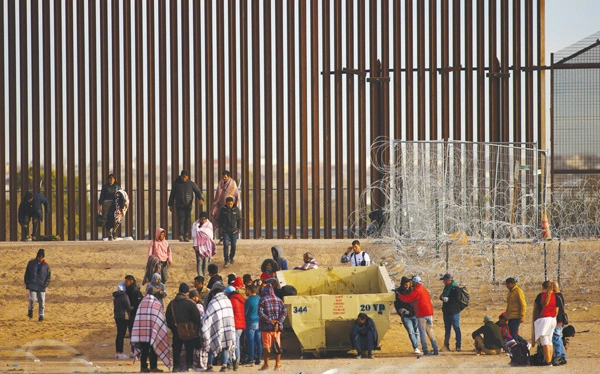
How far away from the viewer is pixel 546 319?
13.5 metres

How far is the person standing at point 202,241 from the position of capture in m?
18.8

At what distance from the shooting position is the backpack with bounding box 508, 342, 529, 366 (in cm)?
1366

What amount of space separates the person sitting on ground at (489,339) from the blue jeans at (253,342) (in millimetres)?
2948

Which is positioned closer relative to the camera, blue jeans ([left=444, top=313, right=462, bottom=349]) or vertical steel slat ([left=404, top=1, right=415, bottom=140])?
blue jeans ([left=444, top=313, right=462, bottom=349])

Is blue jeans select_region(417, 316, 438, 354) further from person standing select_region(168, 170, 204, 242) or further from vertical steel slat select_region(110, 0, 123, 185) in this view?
vertical steel slat select_region(110, 0, 123, 185)

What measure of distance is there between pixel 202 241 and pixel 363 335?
528 centimetres

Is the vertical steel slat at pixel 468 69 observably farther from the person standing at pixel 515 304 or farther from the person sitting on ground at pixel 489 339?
the person standing at pixel 515 304

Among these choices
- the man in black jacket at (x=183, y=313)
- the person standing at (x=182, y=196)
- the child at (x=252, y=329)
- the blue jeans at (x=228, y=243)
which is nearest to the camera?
the man in black jacket at (x=183, y=313)

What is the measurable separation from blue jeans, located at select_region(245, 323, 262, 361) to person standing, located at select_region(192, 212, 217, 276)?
476 centimetres

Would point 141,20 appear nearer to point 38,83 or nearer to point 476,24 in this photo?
point 38,83

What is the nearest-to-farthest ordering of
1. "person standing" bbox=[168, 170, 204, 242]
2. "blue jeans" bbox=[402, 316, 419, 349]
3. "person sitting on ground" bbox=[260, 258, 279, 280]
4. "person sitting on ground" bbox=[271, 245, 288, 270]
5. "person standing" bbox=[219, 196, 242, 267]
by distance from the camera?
"blue jeans" bbox=[402, 316, 419, 349], "person sitting on ground" bbox=[260, 258, 279, 280], "person sitting on ground" bbox=[271, 245, 288, 270], "person standing" bbox=[219, 196, 242, 267], "person standing" bbox=[168, 170, 204, 242]

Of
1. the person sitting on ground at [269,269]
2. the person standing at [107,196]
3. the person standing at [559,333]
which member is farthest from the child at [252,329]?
the person standing at [107,196]

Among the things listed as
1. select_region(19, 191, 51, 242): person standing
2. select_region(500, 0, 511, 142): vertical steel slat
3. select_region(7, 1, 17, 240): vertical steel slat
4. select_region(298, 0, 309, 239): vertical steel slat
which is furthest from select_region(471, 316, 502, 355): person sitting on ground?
select_region(7, 1, 17, 240): vertical steel slat

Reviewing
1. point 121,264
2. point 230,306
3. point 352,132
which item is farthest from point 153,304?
point 352,132
